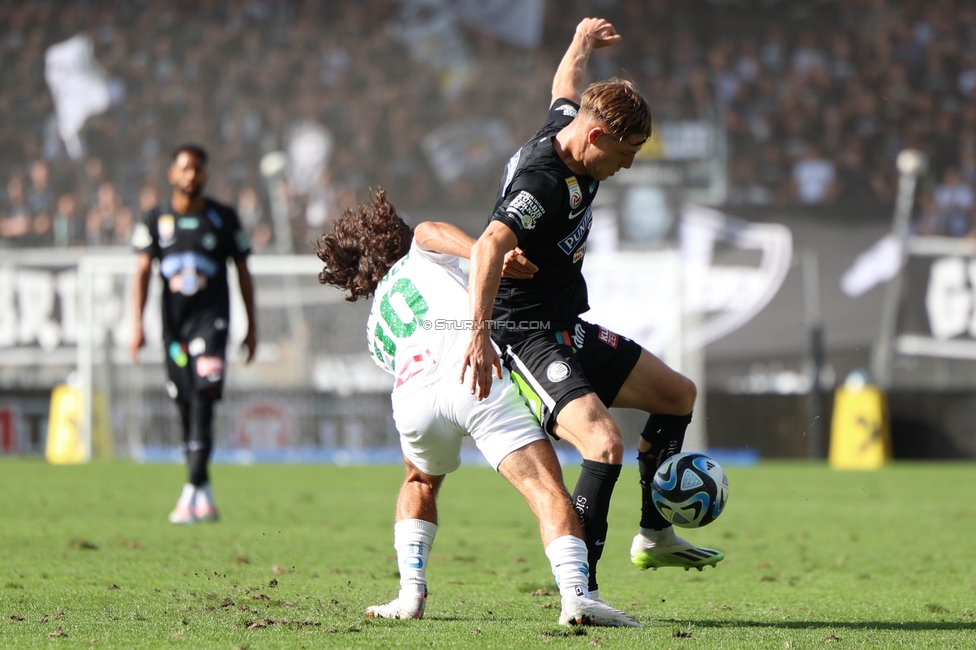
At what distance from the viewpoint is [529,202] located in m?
4.02

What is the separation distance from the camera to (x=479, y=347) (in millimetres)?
3830

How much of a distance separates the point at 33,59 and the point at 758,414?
1253 cm

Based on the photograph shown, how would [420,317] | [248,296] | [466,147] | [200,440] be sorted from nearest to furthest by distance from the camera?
1. [420,317]
2. [200,440]
3. [248,296]
4. [466,147]

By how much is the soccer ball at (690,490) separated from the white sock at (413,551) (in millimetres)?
814

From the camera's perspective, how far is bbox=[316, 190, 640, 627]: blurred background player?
3.91m

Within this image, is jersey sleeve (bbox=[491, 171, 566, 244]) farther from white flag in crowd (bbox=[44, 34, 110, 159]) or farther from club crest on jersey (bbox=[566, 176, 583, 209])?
white flag in crowd (bbox=[44, 34, 110, 159])

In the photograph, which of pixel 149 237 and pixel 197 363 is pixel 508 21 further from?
pixel 197 363

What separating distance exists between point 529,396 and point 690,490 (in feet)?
2.23

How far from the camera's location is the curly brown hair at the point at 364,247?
4.40 metres

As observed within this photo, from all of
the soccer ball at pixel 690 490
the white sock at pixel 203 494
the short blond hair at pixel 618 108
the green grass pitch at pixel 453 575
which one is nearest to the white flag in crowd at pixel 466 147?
the green grass pitch at pixel 453 575

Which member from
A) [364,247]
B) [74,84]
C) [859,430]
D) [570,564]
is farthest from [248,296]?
[74,84]

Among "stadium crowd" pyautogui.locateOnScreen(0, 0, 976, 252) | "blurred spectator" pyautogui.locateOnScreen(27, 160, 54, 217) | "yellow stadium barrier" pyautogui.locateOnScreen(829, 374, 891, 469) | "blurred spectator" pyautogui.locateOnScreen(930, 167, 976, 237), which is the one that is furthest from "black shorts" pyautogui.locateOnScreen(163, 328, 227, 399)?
"blurred spectator" pyautogui.locateOnScreen(930, 167, 976, 237)

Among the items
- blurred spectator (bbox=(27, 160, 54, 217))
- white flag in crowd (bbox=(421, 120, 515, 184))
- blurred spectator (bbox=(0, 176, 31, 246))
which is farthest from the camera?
white flag in crowd (bbox=(421, 120, 515, 184))

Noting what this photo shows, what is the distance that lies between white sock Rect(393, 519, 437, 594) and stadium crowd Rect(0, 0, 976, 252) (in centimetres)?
1328
